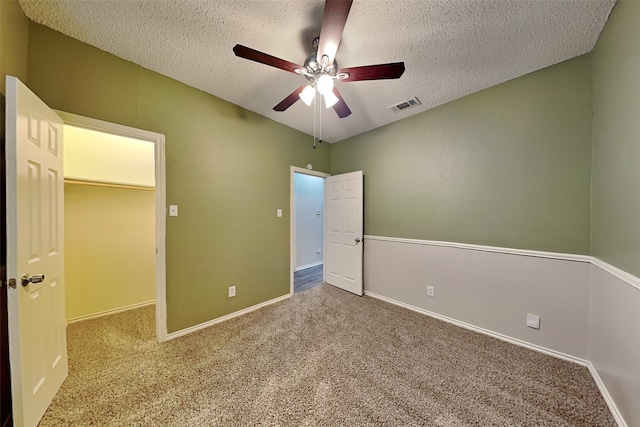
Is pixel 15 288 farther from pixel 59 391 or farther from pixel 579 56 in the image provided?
pixel 579 56

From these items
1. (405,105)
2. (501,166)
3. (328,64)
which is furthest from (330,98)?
(501,166)

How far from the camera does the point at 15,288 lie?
1115mm

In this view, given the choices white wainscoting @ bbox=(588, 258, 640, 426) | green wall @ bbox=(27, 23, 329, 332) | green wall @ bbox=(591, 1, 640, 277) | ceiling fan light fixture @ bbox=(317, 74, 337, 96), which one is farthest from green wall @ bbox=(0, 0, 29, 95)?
white wainscoting @ bbox=(588, 258, 640, 426)

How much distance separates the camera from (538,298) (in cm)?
199

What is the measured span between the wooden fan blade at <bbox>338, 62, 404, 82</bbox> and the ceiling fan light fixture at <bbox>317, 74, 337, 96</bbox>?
132 millimetres

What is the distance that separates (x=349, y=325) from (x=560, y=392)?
165 cm

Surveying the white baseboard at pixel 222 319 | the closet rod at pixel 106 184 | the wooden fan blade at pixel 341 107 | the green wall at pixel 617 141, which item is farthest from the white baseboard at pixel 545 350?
the closet rod at pixel 106 184

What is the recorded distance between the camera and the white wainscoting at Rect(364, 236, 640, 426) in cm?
130

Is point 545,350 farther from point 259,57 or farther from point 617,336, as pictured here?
point 259,57

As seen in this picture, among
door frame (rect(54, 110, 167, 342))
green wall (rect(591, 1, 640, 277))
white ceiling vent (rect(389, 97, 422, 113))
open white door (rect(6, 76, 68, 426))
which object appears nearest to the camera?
open white door (rect(6, 76, 68, 426))

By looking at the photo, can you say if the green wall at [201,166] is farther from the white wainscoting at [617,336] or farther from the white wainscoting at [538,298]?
the white wainscoting at [617,336]

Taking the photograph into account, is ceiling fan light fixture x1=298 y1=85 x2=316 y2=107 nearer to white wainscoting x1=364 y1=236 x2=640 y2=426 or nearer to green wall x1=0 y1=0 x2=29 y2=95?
green wall x1=0 y1=0 x2=29 y2=95

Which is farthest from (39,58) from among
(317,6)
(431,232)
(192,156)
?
(431,232)

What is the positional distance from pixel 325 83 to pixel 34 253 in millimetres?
2190
